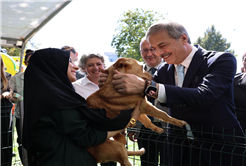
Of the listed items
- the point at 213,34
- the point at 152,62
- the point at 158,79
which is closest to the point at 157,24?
the point at 158,79

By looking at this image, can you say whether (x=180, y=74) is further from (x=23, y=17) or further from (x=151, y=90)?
(x=23, y=17)

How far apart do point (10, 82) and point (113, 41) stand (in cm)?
1936

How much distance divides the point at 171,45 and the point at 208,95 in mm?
844

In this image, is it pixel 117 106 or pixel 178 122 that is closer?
pixel 117 106

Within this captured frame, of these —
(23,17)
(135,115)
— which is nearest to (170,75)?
(135,115)

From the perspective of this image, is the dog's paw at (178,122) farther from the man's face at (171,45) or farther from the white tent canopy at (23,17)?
the white tent canopy at (23,17)

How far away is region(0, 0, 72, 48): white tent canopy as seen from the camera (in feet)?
17.4

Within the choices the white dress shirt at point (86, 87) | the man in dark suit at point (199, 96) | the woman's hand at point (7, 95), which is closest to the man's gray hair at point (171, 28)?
the man in dark suit at point (199, 96)

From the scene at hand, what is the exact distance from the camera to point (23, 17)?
5828 millimetres

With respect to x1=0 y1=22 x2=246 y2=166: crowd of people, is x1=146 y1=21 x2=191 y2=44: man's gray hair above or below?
above

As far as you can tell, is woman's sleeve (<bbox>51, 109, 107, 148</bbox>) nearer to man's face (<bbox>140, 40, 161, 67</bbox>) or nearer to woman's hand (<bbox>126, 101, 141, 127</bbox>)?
woman's hand (<bbox>126, 101, 141, 127</bbox>)

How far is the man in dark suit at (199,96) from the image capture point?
2.36 m

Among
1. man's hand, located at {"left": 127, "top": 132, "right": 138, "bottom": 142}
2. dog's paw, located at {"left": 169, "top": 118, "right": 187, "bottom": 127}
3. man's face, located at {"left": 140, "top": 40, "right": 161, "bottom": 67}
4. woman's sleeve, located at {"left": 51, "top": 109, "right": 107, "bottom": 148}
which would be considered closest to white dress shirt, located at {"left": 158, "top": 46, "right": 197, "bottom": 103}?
dog's paw, located at {"left": 169, "top": 118, "right": 187, "bottom": 127}

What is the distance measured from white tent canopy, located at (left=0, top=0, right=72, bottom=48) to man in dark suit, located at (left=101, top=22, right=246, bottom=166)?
3.75 metres
